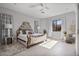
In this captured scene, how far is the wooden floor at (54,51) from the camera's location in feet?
6.80

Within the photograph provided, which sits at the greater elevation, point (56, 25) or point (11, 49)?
point (56, 25)

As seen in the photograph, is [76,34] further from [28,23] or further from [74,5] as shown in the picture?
[28,23]

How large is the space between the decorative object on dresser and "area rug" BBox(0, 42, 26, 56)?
0.15 metres

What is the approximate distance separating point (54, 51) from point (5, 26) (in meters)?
1.44

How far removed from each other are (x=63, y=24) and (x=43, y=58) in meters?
1.04

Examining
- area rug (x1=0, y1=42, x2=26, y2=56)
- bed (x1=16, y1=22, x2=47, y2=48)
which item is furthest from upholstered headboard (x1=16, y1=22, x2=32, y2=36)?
area rug (x1=0, y1=42, x2=26, y2=56)

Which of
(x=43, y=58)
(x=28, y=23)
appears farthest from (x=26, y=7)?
(x=43, y=58)

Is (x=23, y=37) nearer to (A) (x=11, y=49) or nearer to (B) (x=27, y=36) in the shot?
(B) (x=27, y=36)

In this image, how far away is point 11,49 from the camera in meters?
2.08

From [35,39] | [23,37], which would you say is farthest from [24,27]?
[35,39]

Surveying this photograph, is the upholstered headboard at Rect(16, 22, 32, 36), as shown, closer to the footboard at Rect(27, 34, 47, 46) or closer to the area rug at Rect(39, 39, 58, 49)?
the footboard at Rect(27, 34, 47, 46)

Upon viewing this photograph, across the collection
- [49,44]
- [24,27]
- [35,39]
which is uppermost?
[24,27]

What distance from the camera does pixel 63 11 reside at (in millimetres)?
2123

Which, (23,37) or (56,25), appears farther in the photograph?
(56,25)
